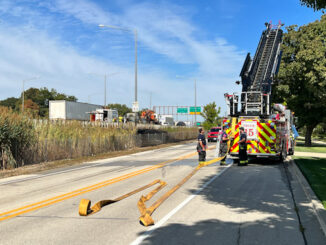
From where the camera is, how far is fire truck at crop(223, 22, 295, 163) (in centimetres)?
1648

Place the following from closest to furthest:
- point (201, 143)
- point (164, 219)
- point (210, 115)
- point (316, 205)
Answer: point (164, 219), point (316, 205), point (201, 143), point (210, 115)

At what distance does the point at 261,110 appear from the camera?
1739 centimetres

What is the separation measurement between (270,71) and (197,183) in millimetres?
→ 10320

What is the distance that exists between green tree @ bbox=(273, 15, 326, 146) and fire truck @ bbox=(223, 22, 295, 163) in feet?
26.4

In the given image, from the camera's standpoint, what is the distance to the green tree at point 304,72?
1091 inches

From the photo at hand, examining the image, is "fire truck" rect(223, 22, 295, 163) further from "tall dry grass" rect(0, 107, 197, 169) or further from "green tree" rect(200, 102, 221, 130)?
"green tree" rect(200, 102, 221, 130)

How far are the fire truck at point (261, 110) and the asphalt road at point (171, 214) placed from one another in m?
4.18

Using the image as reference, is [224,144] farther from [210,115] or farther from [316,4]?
[210,115]

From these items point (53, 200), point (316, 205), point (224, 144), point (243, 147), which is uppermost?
point (224, 144)

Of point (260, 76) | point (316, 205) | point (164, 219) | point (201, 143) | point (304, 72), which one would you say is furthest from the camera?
point (304, 72)

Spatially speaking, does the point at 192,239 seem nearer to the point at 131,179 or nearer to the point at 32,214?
the point at 32,214

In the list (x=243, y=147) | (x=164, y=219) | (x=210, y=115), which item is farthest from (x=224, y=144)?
(x=210, y=115)

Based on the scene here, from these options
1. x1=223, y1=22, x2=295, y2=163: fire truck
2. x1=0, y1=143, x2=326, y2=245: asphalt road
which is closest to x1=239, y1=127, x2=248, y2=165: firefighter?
x1=223, y1=22, x2=295, y2=163: fire truck

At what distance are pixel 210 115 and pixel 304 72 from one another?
116ft
